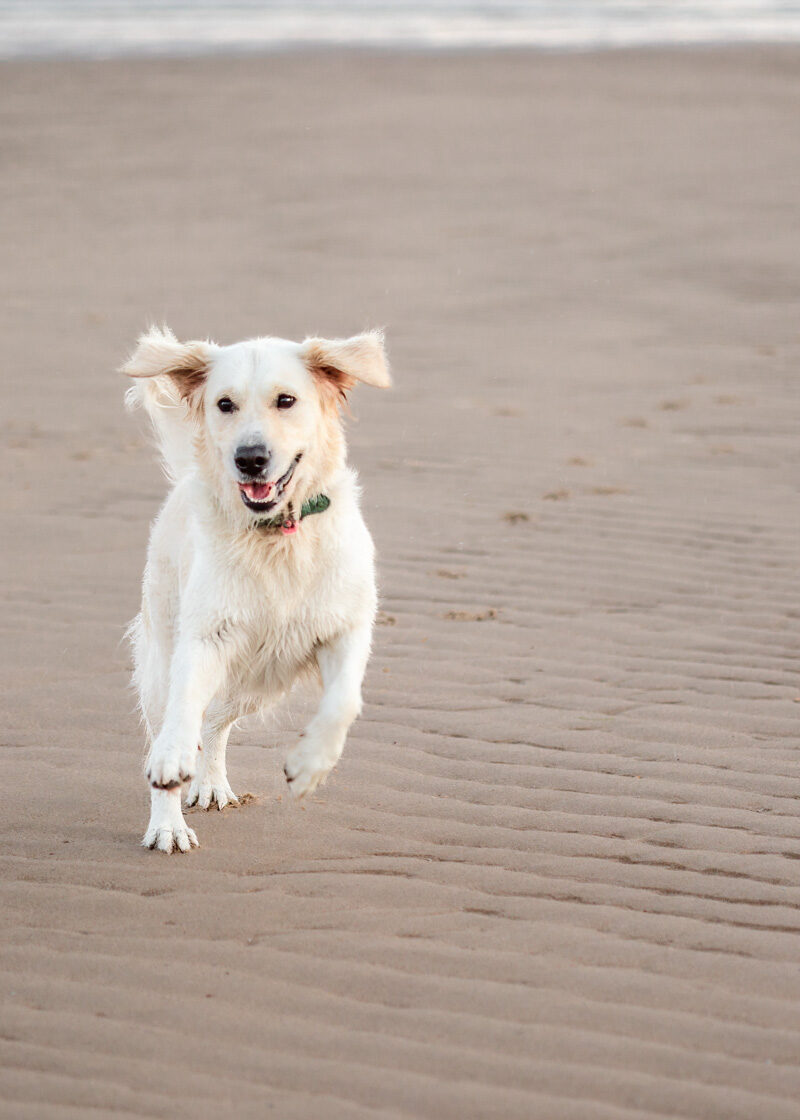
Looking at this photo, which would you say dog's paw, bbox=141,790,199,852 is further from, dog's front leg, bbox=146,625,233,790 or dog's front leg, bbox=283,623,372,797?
dog's front leg, bbox=283,623,372,797

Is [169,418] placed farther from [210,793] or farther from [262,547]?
[210,793]

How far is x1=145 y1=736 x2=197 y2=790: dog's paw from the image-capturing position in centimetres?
376

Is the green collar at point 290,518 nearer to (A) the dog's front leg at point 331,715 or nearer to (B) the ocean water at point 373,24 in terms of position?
(A) the dog's front leg at point 331,715

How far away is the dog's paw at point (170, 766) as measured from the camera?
12.3ft

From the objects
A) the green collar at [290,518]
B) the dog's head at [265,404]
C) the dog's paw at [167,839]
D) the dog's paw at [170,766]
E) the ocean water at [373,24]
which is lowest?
the dog's paw at [167,839]

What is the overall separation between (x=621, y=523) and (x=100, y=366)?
5.24 m

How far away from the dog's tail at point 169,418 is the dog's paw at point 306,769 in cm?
134

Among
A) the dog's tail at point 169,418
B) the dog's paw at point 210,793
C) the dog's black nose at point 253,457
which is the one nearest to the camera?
the dog's black nose at point 253,457

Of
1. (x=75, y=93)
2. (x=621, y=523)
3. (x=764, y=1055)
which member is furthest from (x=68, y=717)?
(x=75, y=93)

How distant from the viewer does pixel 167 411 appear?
4891mm

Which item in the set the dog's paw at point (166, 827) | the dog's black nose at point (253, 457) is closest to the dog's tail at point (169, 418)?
the dog's black nose at point (253, 457)

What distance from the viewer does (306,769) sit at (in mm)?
3801

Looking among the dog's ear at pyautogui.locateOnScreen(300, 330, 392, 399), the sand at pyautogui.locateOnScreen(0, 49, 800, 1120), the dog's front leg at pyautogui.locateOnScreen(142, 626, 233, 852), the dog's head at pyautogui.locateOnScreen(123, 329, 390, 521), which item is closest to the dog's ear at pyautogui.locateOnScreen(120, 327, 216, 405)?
the dog's head at pyautogui.locateOnScreen(123, 329, 390, 521)

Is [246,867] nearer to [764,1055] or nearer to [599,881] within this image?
[599,881]
